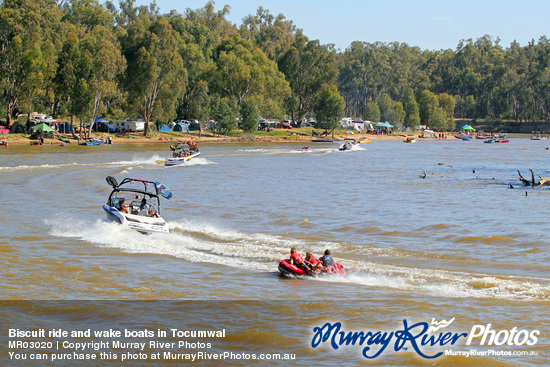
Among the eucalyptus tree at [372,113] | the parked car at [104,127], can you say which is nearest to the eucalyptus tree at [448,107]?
the eucalyptus tree at [372,113]

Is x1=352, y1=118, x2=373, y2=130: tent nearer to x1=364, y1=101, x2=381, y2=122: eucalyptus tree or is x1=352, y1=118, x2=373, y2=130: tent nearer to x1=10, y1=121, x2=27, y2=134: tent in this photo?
x1=364, y1=101, x2=381, y2=122: eucalyptus tree

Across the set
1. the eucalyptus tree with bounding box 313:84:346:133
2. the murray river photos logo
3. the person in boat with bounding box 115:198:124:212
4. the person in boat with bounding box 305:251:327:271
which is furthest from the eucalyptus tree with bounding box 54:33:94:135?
the murray river photos logo

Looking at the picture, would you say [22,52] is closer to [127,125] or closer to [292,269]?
[127,125]

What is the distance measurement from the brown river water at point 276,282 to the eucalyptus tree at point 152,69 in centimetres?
6308

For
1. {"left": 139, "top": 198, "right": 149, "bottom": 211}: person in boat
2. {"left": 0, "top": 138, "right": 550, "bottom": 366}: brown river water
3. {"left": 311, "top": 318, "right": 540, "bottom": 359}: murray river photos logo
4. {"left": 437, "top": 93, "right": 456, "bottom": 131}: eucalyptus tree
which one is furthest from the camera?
{"left": 437, "top": 93, "right": 456, "bottom": 131}: eucalyptus tree

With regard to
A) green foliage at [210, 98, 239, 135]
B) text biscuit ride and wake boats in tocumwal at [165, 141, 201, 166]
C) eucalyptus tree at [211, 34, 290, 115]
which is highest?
eucalyptus tree at [211, 34, 290, 115]

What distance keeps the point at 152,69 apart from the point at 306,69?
187 feet

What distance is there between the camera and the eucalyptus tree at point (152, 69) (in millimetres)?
100188

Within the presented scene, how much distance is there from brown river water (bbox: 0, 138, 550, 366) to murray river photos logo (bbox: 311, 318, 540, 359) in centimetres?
5

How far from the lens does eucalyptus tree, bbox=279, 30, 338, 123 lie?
14488 cm

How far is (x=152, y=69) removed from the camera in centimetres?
9944

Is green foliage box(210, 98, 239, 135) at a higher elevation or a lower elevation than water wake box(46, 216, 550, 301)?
higher

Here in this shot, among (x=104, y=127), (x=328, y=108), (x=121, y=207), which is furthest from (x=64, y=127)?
(x=121, y=207)

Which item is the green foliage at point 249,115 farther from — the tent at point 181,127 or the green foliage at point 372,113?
the green foliage at point 372,113
